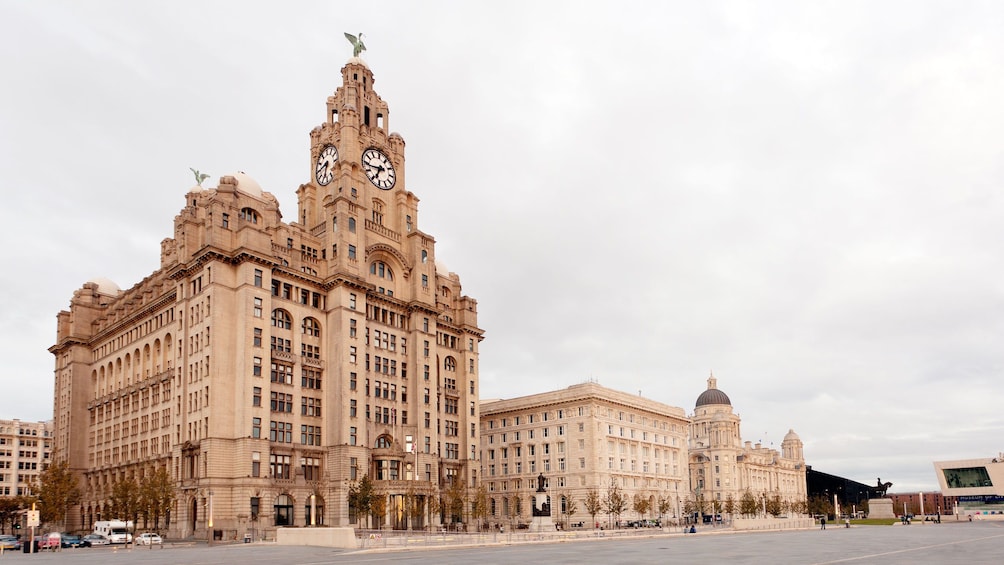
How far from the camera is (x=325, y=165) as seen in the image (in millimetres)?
116750

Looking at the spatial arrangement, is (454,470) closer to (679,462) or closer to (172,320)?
(172,320)

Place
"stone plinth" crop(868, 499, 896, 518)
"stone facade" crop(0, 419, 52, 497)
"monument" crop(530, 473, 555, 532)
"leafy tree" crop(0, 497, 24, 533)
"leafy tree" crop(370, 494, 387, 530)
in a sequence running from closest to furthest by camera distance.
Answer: "monument" crop(530, 473, 555, 532), "leafy tree" crop(370, 494, 387, 530), "leafy tree" crop(0, 497, 24, 533), "stone plinth" crop(868, 499, 896, 518), "stone facade" crop(0, 419, 52, 497)

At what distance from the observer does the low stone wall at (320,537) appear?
198 feet

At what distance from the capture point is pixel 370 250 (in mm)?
111188

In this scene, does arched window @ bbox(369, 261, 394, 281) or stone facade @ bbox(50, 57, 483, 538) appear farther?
arched window @ bbox(369, 261, 394, 281)

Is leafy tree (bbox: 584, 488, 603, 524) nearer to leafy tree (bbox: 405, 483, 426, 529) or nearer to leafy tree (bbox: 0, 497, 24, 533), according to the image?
leafy tree (bbox: 405, 483, 426, 529)

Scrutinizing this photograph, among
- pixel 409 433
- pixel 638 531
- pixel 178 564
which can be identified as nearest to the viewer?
pixel 178 564

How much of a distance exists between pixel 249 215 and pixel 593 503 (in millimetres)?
66750

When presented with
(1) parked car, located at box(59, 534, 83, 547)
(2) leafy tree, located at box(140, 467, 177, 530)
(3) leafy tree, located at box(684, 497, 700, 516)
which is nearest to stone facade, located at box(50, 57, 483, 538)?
(2) leafy tree, located at box(140, 467, 177, 530)

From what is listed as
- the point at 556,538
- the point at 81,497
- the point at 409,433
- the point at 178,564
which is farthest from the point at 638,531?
the point at 81,497

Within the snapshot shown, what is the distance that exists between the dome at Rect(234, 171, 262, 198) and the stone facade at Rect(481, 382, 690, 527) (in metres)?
63.8

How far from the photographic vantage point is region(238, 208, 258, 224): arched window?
10338 centimetres

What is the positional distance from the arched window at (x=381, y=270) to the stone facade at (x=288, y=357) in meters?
0.26

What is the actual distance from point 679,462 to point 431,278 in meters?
78.0
